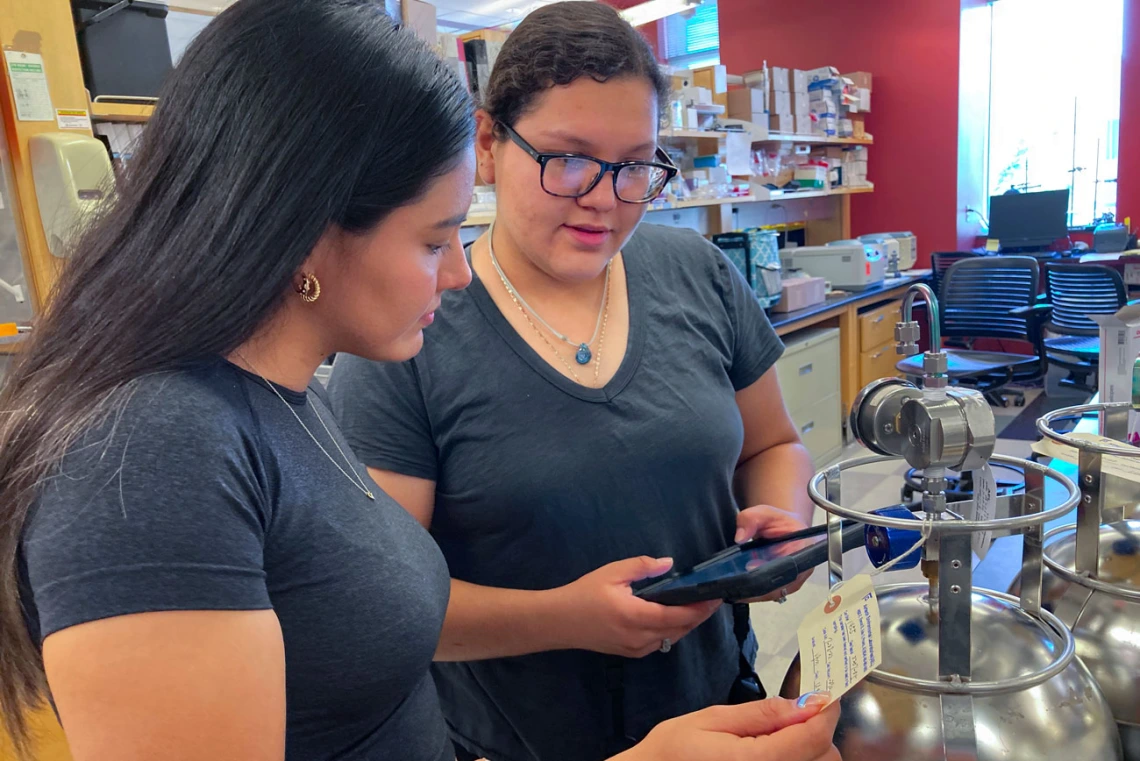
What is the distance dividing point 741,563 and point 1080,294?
4464mm

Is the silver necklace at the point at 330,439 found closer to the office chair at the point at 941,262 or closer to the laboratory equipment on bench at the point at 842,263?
the laboratory equipment on bench at the point at 842,263

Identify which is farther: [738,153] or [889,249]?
[889,249]

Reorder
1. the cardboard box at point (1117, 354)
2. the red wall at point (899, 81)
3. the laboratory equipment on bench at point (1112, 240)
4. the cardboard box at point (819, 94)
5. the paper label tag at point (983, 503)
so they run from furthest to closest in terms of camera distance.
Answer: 1. the red wall at point (899, 81)
2. the cardboard box at point (819, 94)
3. the laboratory equipment on bench at point (1112, 240)
4. the cardboard box at point (1117, 354)
5. the paper label tag at point (983, 503)

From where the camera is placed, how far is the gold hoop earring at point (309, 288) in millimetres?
704

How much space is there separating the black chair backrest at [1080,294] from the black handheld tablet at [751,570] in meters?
4.16

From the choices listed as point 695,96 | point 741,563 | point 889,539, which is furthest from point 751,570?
point 695,96

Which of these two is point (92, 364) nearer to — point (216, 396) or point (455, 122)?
point (216, 396)

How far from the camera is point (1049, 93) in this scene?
645 cm

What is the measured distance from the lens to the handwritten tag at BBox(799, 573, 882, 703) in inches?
23.6

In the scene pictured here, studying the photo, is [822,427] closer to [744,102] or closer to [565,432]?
[744,102]

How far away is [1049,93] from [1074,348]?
10.2ft

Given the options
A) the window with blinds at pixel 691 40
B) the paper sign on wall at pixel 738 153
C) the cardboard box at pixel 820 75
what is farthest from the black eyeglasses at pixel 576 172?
the window with blinds at pixel 691 40

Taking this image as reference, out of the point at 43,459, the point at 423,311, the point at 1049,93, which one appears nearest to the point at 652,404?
the point at 423,311

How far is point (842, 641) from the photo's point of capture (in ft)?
2.02
